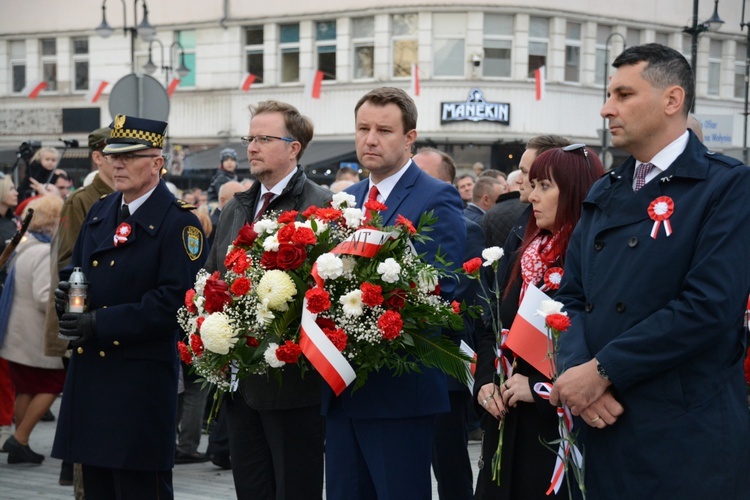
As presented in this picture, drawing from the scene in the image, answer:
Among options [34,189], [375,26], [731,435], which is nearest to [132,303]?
[731,435]

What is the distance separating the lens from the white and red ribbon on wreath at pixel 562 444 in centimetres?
401

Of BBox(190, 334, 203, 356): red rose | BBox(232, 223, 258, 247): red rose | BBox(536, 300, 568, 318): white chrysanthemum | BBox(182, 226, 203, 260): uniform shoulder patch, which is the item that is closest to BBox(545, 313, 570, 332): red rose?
BBox(536, 300, 568, 318): white chrysanthemum

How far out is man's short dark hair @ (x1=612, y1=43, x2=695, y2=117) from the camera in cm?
385

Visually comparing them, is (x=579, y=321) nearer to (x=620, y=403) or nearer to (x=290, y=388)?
(x=620, y=403)

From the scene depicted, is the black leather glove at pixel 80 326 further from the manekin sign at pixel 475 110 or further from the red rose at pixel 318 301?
the manekin sign at pixel 475 110

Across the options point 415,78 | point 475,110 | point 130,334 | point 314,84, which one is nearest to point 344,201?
point 130,334

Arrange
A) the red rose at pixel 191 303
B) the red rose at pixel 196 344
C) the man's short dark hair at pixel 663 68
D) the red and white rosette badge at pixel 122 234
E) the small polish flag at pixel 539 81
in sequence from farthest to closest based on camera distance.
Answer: the small polish flag at pixel 539 81 < the red and white rosette badge at pixel 122 234 < the red rose at pixel 191 303 < the red rose at pixel 196 344 < the man's short dark hair at pixel 663 68

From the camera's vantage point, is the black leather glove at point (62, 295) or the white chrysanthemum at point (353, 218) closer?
the white chrysanthemum at point (353, 218)

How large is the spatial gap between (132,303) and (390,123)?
1616 mm

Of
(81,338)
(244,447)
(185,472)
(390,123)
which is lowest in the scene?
(185,472)

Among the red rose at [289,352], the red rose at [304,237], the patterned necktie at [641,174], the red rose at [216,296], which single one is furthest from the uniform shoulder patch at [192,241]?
the patterned necktie at [641,174]

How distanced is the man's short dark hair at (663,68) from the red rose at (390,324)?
1.34m

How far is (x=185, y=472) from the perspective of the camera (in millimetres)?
9055

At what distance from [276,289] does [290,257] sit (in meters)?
0.15
